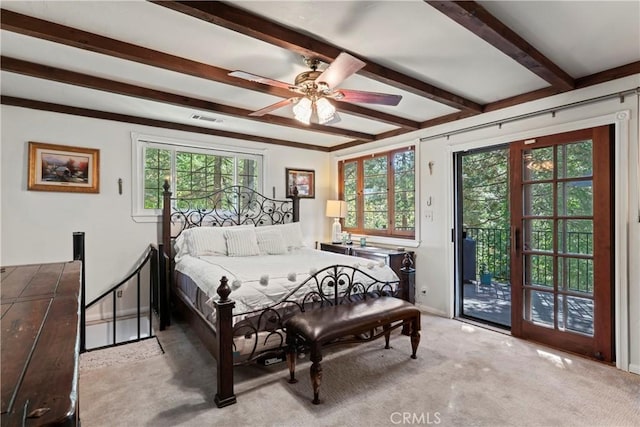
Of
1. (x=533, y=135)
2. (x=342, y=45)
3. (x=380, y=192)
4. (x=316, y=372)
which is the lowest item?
(x=316, y=372)

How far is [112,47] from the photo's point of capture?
6.94ft

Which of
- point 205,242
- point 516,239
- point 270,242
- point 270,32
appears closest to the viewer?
point 270,32

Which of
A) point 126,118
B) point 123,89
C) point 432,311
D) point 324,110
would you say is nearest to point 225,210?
point 126,118

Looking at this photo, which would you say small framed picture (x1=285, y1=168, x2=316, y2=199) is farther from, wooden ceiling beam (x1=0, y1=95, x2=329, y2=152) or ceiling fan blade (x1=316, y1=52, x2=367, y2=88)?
ceiling fan blade (x1=316, y1=52, x2=367, y2=88)

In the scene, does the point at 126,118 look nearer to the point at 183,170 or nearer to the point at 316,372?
the point at 183,170

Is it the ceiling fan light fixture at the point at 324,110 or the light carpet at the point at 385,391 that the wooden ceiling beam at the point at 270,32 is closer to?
the ceiling fan light fixture at the point at 324,110

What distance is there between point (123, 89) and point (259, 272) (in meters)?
2.07

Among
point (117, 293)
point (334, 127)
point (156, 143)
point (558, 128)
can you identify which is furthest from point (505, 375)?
point (156, 143)

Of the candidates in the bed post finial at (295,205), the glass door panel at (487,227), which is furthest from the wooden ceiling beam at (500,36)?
the bed post finial at (295,205)

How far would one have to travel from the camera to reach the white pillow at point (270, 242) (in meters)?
4.00

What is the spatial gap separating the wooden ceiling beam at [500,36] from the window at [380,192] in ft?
6.33

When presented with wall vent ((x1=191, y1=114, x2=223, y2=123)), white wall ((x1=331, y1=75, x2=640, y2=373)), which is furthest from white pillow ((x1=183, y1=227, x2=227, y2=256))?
white wall ((x1=331, y1=75, x2=640, y2=373))

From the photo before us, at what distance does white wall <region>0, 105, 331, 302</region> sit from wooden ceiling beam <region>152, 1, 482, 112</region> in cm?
272

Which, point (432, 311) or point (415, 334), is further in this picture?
point (432, 311)
